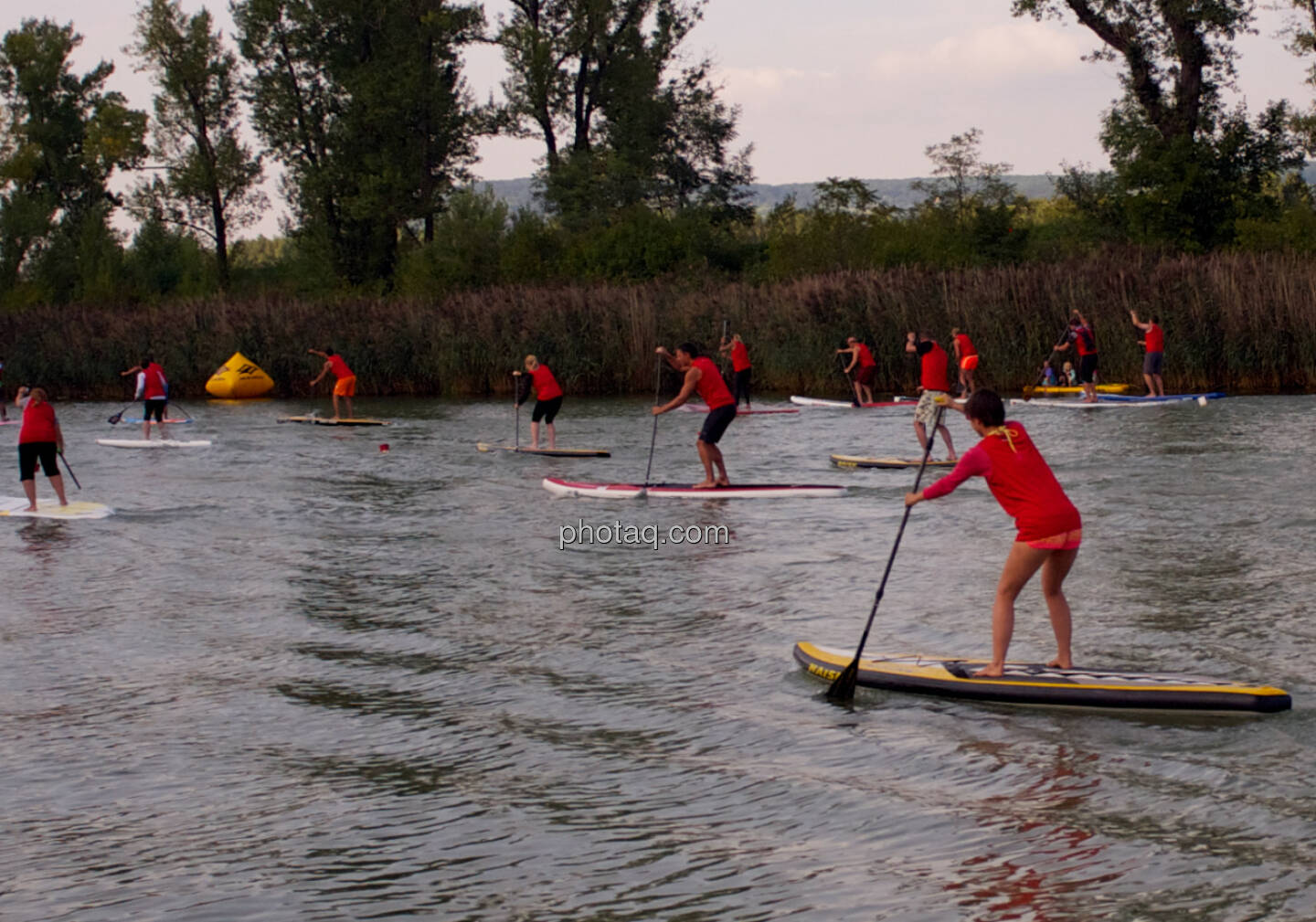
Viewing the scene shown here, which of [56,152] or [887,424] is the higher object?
[56,152]

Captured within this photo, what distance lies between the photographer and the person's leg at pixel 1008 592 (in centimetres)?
817

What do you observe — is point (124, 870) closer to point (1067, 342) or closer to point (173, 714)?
point (173, 714)

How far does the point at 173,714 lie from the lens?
8.54 meters

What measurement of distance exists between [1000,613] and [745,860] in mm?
2809

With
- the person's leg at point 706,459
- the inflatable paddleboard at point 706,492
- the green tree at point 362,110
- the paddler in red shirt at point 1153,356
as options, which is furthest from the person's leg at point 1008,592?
the green tree at point 362,110

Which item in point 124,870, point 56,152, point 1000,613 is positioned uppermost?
point 56,152

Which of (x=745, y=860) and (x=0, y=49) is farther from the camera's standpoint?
(x=0, y=49)

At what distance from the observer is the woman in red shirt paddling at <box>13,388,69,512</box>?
702 inches

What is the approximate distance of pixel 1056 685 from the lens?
313 inches

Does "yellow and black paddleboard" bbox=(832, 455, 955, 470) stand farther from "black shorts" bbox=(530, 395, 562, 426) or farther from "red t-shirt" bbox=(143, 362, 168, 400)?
"red t-shirt" bbox=(143, 362, 168, 400)

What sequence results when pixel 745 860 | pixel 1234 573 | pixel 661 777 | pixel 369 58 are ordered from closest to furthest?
pixel 745 860 → pixel 661 777 → pixel 1234 573 → pixel 369 58

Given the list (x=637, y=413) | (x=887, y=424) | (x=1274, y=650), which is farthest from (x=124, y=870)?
(x=637, y=413)

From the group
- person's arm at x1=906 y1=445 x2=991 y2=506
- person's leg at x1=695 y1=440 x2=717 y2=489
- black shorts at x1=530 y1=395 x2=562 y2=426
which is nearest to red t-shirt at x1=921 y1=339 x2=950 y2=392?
person's leg at x1=695 y1=440 x2=717 y2=489

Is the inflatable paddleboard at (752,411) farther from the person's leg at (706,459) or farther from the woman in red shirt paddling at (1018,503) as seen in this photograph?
the woman in red shirt paddling at (1018,503)
